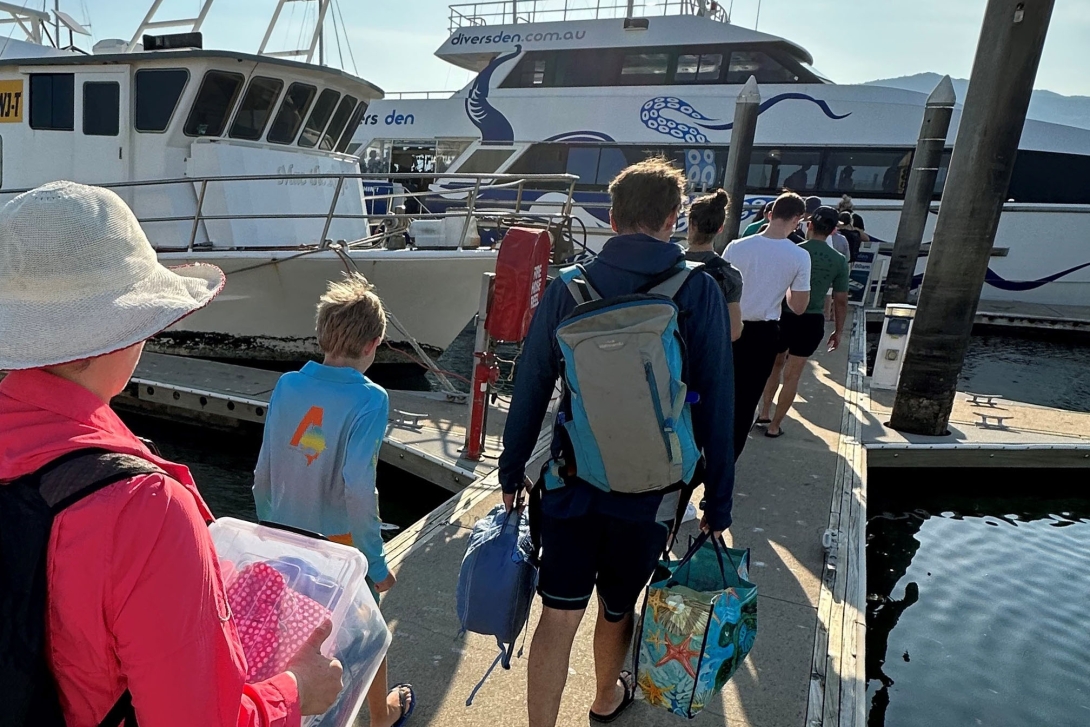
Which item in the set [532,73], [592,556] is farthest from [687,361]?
[532,73]

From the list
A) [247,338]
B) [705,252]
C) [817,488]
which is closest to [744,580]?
[705,252]

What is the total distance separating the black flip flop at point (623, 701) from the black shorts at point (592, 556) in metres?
0.61

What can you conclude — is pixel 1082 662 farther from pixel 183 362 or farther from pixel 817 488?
pixel 183 362

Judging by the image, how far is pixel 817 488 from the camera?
4.62 meters

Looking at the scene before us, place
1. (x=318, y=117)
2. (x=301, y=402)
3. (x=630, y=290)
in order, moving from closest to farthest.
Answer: (x=630, y=290) < (x=301, y=402) < (x=318, y=117)

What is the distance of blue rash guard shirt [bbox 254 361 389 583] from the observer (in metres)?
2.08

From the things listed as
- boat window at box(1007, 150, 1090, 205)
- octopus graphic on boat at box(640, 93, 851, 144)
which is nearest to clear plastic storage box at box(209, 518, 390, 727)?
octopus graphic on boat at box(640, 93, 851, 144)

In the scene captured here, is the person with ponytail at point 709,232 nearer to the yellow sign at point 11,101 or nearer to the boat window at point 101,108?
the boat window at point 101,108

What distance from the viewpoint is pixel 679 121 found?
563 inches

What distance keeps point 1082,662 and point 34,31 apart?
13001mm

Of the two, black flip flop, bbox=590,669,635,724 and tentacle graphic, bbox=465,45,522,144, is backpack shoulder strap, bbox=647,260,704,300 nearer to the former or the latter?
black flip flop, bbox=590,669,635,724

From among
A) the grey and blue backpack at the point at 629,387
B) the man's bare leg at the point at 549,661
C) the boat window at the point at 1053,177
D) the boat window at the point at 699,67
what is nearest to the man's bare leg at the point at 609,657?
the man's bare leg at the point at 549,661

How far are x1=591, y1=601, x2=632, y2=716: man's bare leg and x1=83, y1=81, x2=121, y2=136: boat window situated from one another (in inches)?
312

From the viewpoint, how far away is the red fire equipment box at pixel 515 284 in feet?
14.6
